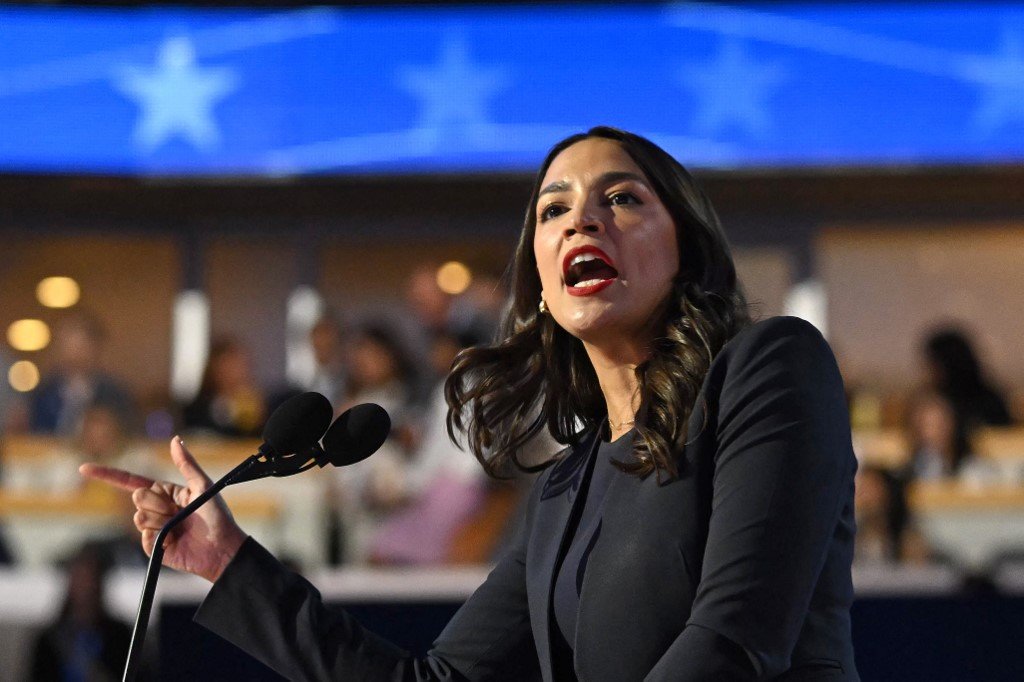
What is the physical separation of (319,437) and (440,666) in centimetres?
37

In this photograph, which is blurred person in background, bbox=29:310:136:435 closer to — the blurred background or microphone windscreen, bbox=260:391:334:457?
the blurred background

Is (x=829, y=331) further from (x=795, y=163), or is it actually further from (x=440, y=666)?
(x=440, y=666)

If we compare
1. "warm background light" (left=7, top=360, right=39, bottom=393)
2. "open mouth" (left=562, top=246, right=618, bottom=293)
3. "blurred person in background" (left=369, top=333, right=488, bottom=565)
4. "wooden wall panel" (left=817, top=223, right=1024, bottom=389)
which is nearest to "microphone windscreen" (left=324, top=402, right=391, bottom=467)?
"open mouth" (left=562, top=246, right=618, bottom=293)

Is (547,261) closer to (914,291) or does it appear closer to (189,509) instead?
(189,509)

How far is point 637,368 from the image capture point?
1396 mm

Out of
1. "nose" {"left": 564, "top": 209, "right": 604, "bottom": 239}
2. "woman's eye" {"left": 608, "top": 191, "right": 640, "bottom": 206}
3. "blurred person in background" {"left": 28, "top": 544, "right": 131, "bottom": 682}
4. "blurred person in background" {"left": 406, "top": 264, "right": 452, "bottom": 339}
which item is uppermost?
"blurred person in background" {"left": 406, "top": 264, "right": 452, "bottom": 339}

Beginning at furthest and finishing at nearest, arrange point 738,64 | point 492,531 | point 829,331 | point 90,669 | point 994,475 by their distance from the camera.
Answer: point 829,331 < point 738,64 < point 994,475 < point 492,531 < point 90,669

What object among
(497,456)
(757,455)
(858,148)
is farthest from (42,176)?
(757,455)

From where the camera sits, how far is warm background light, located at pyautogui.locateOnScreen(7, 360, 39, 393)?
6.38 metres

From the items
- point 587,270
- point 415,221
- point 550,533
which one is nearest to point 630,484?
point 550,533

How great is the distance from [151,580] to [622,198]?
0.63 m

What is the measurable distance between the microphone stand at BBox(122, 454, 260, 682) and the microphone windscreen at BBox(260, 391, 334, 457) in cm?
2

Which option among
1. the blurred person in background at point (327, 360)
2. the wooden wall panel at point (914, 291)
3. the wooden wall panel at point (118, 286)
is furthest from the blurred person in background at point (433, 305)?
the wooden wall panel at point (914, 291)

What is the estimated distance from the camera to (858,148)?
20.0ft
